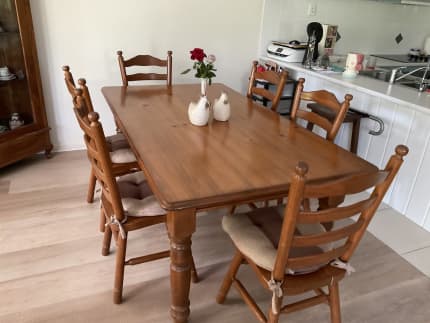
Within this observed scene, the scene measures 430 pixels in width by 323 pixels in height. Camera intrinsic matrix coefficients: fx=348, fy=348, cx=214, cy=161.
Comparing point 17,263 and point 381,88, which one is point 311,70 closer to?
point 381,88

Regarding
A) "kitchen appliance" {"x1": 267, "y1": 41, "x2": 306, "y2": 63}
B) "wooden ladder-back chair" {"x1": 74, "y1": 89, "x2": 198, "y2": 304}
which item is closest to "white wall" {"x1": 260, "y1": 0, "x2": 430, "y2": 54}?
"kitchen appliance" {"x1": 267, "y1": 41, "x2": 306, "y2": 63}

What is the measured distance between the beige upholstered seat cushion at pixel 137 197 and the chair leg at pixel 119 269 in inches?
5.5

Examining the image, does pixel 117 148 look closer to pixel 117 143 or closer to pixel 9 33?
pixel 117 143

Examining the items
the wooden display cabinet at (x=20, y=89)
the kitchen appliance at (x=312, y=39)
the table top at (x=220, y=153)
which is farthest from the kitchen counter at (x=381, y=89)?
the wooden display cabinet at (x=20, y=89)

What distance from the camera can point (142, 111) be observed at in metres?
1.95

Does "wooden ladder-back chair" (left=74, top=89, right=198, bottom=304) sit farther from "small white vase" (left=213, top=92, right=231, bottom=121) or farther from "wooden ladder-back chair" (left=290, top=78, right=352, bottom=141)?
"wooden ladder-back chair" (left=290, top=78, right=352, bottom=141)

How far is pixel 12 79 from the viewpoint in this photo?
8.87ft

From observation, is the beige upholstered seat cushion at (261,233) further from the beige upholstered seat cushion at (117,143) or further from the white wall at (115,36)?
the white wall at (115,36)

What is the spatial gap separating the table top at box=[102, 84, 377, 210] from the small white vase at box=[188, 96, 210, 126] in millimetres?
36

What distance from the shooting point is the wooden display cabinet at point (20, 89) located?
8.27 ft

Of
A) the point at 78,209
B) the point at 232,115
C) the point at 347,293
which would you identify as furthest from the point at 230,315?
the point at 78,209

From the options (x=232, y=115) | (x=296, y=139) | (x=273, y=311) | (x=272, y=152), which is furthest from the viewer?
(x=232, y=115)

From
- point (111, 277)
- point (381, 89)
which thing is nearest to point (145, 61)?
point (111, 277)

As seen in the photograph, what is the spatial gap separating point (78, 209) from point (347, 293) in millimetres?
1730
